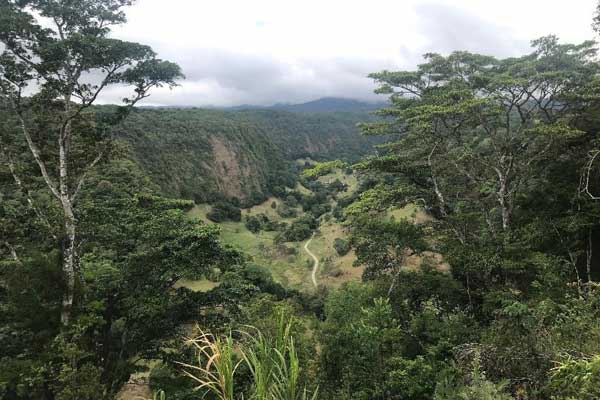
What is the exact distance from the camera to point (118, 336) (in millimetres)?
12391

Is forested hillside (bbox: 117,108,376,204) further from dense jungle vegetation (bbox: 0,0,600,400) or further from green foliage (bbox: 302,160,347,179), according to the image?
green foliage (bbox: 302,160,347,179)

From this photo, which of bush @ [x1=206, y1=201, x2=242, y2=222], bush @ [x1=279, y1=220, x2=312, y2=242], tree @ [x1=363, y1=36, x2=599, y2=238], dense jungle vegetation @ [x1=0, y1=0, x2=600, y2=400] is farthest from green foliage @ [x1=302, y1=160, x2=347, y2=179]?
bush @ [x1=206, y1=201, x2=242, y2=222]

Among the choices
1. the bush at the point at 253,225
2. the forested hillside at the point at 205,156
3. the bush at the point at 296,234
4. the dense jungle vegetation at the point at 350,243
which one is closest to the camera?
the dense jungle vegetation at the point at 350,243

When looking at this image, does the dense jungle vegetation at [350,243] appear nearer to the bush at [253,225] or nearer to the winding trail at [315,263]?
the winding trail at [315,263]

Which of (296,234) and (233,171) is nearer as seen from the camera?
(296,234)

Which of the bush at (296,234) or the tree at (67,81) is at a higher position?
the tree at (67,81)

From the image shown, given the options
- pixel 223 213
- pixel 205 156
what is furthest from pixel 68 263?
pixel 205 156

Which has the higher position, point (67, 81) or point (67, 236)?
point (67, 81)

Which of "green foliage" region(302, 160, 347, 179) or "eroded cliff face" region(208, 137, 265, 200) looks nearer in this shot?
"green foliage" region(302, 160, 347, 179)

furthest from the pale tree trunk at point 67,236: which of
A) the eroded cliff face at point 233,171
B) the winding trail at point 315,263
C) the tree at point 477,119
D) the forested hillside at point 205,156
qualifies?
the eroded cliff face at point 233,171

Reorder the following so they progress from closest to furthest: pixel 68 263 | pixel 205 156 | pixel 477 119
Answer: pixel 68 263 → pixel 477 119 → pixel 205 156

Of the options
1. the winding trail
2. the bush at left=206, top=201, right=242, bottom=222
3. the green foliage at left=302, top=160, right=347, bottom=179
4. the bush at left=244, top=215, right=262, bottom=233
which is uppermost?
the green foliage at left=302, top=160, right=347, bottom=179

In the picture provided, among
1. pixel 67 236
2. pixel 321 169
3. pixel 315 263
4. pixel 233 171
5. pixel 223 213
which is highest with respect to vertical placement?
pixel 321 169

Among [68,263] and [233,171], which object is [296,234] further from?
[68,263]
